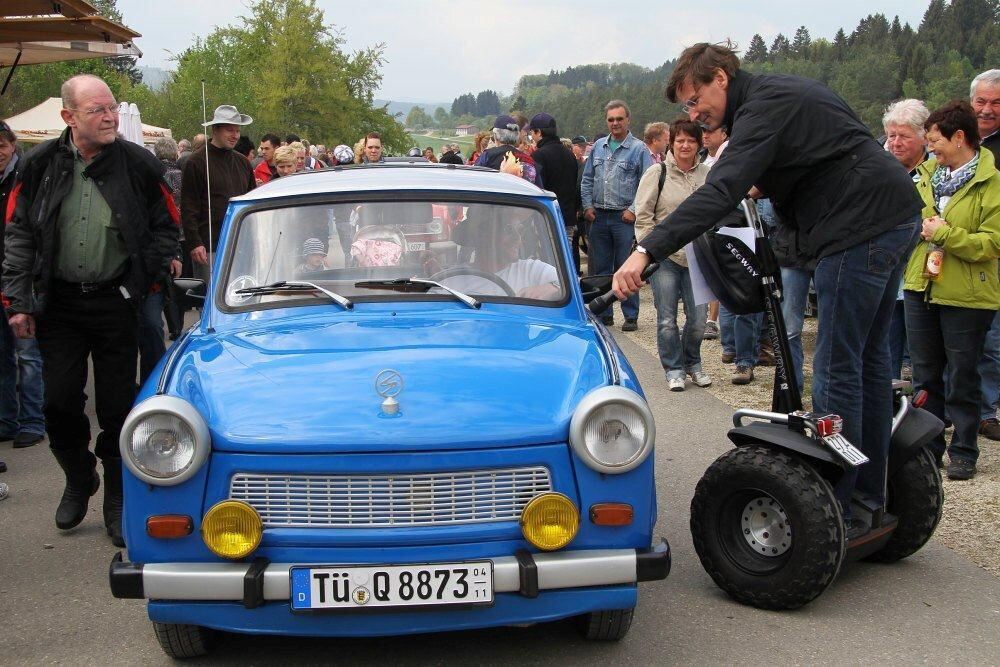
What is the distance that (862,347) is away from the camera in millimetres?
4602

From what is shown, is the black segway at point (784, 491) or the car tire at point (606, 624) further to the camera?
the black segway at point (784, 491)

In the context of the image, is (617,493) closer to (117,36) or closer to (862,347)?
(862,347)

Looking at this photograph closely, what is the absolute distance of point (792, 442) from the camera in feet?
14.4

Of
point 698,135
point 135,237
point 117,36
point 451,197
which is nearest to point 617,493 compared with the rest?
point 451,197

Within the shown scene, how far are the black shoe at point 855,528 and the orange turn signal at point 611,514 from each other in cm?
129

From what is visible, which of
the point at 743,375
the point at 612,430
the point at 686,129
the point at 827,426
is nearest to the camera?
the point at 612,430

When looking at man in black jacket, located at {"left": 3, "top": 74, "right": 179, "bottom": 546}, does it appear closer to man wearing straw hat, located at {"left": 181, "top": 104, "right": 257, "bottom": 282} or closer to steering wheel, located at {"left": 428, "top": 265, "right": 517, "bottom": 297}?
steering wheel, located at {"left": 428, "top": 265, "right": 517, "bottom": 297}

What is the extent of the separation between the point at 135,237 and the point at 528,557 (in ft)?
9.60

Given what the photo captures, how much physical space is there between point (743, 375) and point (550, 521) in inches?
240

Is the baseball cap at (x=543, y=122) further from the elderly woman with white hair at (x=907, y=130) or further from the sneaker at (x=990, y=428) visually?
the sneaker at (x=990, y=428)

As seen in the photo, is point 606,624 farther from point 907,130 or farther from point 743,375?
point 743,375

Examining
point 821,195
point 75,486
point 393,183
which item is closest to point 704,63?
point 821,195

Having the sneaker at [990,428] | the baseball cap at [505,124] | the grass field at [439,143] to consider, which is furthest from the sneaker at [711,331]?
the grass field at [439,143]

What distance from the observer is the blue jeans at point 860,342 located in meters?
4.50
